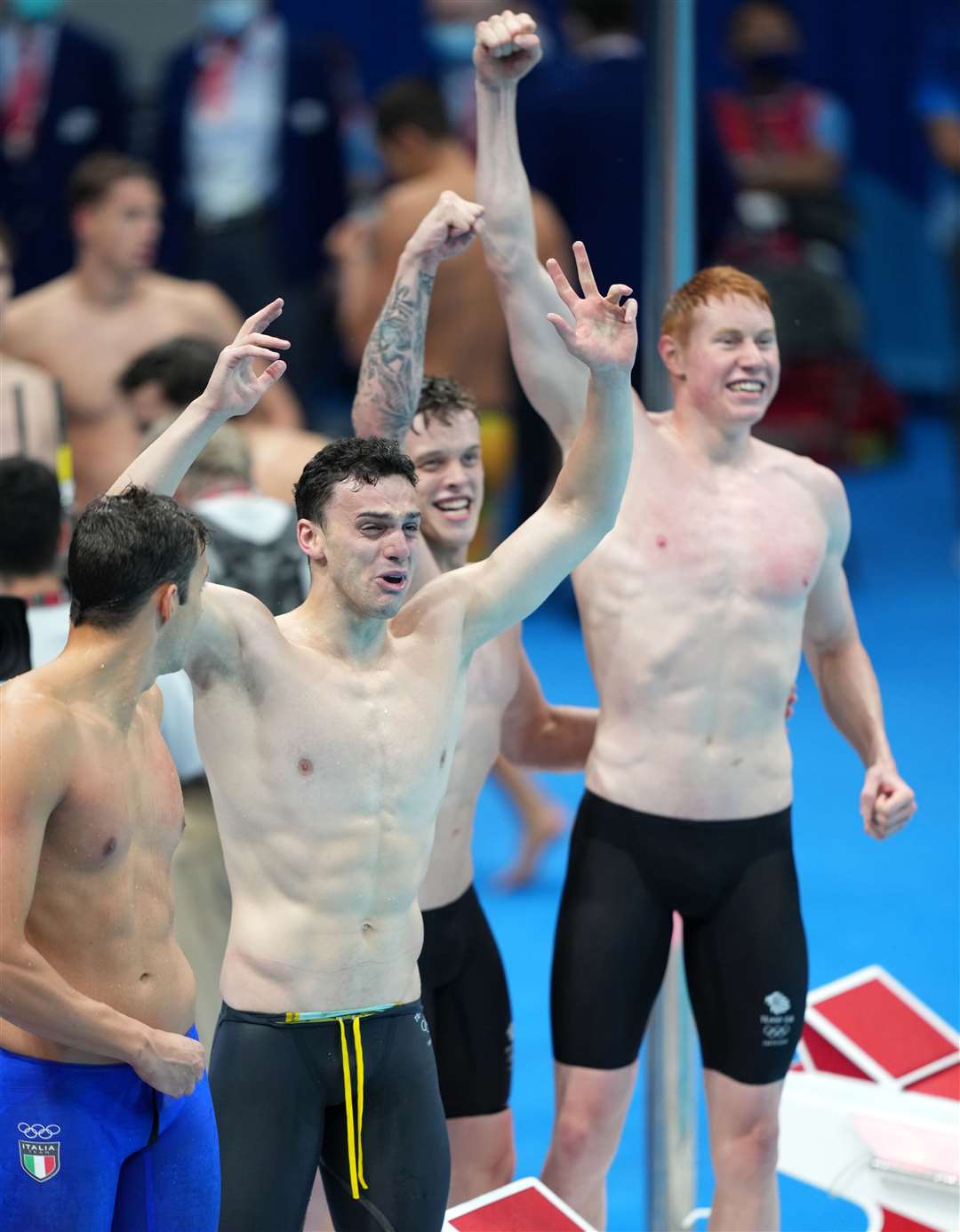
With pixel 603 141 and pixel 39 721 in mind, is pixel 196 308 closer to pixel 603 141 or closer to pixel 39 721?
pixel 603 141

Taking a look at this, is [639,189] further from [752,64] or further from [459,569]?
[459,569]

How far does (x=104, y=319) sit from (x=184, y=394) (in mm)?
1783

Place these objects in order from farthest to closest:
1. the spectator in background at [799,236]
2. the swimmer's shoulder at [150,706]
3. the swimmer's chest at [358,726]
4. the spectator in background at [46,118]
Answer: the spectator in background at [799,236] → the spectator in background at [46,118] → the swimmer's chest at [358,726] → the swimmer's shoulder at [150,706]

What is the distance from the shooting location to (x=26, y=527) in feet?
14.4

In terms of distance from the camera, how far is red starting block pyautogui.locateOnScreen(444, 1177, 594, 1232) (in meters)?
4.01

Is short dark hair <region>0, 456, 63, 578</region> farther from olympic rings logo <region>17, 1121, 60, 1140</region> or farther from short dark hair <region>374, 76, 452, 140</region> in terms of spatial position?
short dark hair <region>374, 76, 452, 140</region>

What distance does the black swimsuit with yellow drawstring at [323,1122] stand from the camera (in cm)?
356

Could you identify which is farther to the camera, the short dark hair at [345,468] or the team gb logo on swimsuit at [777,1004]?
the team gb logo on swimsuit at [777,1004]

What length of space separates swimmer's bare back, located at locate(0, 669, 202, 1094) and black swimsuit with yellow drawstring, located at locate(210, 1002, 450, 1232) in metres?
0.27

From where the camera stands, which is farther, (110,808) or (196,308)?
(196,308)

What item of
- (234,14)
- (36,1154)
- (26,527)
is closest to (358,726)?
(36,1154)

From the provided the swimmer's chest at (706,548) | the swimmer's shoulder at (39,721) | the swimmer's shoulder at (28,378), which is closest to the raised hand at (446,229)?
the swimmer's chest at (706,548)

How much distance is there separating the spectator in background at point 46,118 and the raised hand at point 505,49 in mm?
7336

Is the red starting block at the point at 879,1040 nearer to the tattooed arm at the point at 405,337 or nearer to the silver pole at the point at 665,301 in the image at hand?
the silver pole at the point at 665,301
